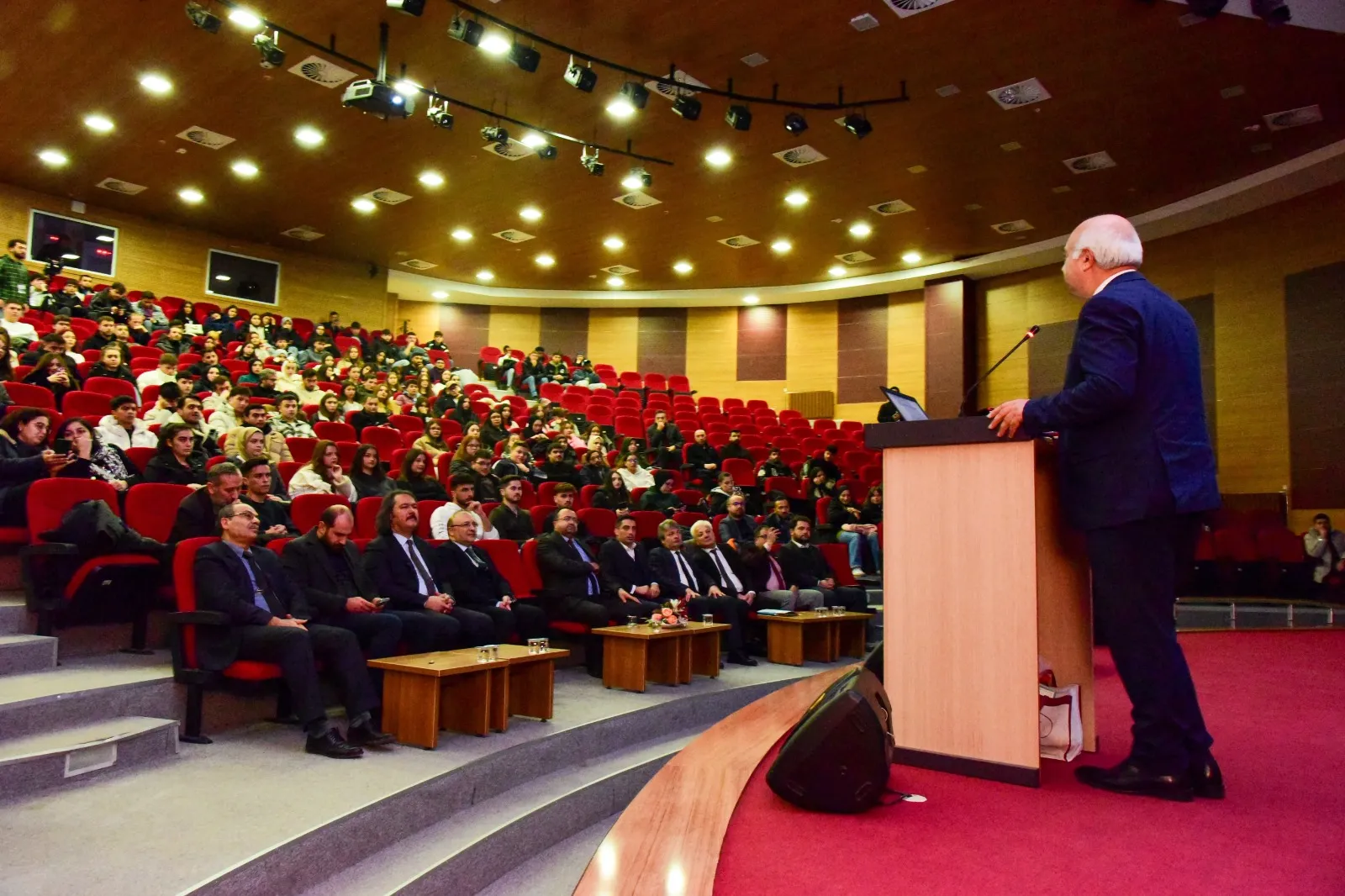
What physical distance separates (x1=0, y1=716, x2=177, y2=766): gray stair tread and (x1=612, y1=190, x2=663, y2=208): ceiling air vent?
25.4 feet

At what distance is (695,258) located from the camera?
1203 centimetres

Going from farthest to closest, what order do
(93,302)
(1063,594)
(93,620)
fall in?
(93,302), (93,620), (1063,594)

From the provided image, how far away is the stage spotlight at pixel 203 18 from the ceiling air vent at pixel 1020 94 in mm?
5528

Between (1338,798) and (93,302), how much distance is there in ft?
31.8

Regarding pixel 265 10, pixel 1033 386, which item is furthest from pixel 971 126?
pixel 265 10

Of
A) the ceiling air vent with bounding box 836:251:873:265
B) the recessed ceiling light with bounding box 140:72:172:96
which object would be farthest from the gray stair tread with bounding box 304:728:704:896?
the ceiling air vent with bounding box 836:251:873:265

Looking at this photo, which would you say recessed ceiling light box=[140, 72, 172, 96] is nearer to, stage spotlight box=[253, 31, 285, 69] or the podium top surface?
stage spotlight box=[253, 31, 285, 69]

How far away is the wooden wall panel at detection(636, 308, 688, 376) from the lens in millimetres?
14359

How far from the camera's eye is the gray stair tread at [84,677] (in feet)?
8.67

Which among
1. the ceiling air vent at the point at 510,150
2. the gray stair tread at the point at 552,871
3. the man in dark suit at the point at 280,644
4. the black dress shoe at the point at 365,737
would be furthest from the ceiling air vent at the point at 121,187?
the gray stair tread at the point at 552,871

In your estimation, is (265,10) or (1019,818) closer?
(1019,818)

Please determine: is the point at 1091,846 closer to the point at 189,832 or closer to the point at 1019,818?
the point at 1019,818

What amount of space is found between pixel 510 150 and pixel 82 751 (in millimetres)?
7105

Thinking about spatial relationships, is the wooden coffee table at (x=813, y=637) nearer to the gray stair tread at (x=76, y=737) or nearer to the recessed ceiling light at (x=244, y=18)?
the gray stair tread at (x=76, y=737)
